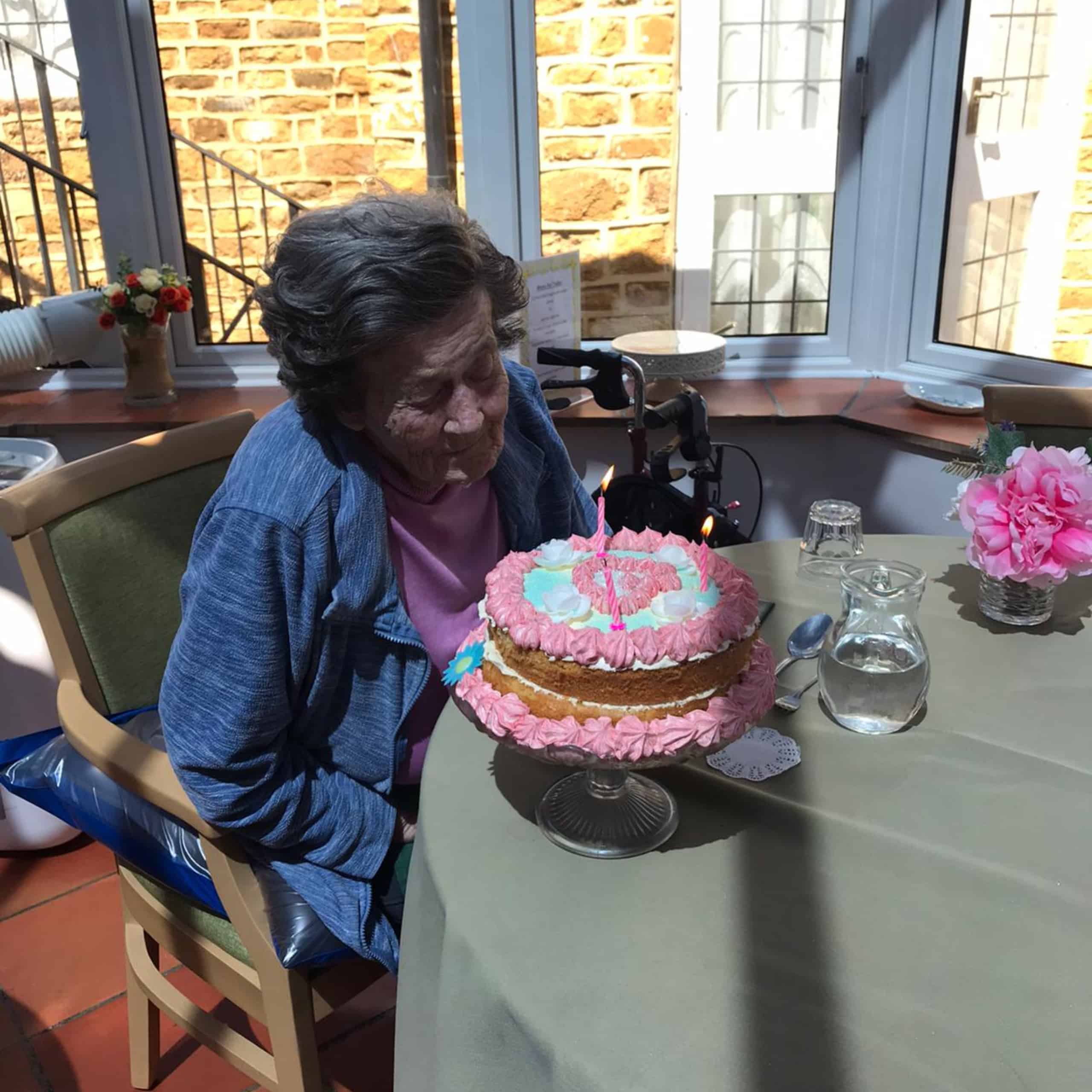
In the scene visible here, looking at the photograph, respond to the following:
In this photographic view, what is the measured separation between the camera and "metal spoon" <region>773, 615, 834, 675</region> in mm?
1190

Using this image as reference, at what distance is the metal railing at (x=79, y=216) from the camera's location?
279 centimetres

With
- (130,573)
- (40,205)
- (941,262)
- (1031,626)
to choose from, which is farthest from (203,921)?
(40,205)

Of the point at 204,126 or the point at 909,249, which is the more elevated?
the point at 204,126

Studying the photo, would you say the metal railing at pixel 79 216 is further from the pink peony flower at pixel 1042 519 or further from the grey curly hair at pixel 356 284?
the pink peony flower at pixel 1042 519

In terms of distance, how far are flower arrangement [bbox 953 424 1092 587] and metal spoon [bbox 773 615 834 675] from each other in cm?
21

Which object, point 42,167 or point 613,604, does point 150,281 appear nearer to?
point 42,167

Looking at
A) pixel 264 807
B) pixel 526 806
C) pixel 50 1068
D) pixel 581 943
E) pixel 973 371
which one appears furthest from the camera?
pixel 973 371

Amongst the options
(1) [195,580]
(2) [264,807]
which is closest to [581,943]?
(2) [264,807]

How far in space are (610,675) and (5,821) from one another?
1706mm

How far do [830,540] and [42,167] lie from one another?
2.66 metres

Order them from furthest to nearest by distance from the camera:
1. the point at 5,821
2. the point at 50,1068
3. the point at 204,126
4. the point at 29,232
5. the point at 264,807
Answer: the point at 29,232
the point at 204,126
the point at 5,821
the point at 50,1068
the point at 264,807

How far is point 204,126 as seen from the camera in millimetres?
2775

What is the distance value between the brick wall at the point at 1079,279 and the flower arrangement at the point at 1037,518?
148 centimetres

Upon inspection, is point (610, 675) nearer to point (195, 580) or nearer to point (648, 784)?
point (648, 784)
